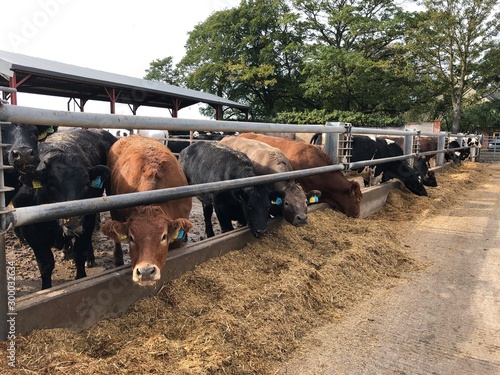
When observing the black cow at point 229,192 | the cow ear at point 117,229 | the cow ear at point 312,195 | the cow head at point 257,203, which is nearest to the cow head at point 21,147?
the cow ear at point 117,229

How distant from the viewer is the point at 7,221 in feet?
6.36

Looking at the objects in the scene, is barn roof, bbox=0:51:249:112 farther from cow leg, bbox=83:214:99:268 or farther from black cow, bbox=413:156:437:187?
black cow, bbox=413:156:437:187

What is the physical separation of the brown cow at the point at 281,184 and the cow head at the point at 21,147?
8.46 ft

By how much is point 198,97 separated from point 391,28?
16645 mm

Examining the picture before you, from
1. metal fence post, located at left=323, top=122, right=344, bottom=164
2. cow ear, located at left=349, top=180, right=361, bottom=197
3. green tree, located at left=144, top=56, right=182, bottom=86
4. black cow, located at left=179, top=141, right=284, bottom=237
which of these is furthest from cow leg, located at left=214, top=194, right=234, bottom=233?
green tree, located at left=144, top=56, right=182, bottom=86

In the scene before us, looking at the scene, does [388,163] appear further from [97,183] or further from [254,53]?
[254,53]

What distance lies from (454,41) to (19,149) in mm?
31008

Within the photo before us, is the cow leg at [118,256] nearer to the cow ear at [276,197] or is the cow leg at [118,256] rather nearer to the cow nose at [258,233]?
the cow nose at [258,233]

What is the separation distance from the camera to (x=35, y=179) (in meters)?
3.55

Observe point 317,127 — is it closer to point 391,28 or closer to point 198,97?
point 198,97

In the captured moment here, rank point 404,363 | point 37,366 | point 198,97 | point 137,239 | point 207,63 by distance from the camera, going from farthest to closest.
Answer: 1. point 207,63
2. point 198,97
3. point 137,239
4. point 404,363
5. point 37,366

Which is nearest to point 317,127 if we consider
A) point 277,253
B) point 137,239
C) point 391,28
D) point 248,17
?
point 277,253

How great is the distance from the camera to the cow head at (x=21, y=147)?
139 inches

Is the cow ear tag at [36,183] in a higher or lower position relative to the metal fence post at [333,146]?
lower
